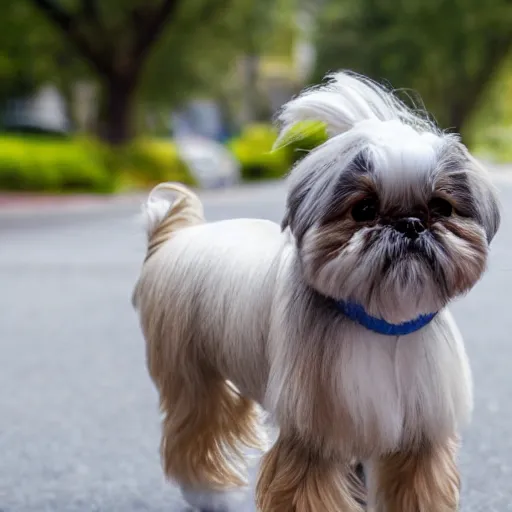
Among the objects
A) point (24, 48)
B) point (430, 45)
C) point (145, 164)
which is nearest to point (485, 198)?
point (145, 164)

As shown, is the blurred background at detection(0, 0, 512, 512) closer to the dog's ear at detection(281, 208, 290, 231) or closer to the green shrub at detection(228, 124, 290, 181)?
the green shrub at detection(228, 124, 290, 181)

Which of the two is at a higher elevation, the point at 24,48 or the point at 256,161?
the point at 24,48

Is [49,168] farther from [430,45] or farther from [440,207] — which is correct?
[440,207]

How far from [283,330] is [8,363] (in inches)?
174

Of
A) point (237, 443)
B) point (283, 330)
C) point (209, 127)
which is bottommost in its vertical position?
point (209, 127)

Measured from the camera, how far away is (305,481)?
3.02 metres

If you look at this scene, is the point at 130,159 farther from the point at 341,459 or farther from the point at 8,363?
Answer: the point at 341,459

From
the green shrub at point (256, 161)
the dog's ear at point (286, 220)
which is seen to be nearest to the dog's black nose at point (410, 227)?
the dog's ear at point (286, 220)

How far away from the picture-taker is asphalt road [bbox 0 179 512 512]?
169 inches

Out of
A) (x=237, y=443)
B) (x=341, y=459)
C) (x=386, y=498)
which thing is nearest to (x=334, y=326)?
(x=341, y=459)

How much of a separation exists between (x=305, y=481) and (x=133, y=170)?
77.9ft

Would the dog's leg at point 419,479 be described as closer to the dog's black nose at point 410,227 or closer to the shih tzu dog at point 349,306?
the shih tzu dog at point 349,306

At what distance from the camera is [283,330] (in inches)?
117

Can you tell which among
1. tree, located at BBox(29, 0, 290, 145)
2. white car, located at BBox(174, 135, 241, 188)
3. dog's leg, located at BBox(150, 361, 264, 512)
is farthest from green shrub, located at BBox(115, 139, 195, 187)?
dog's leg, located at BBox(150, 361, 264, 512)
